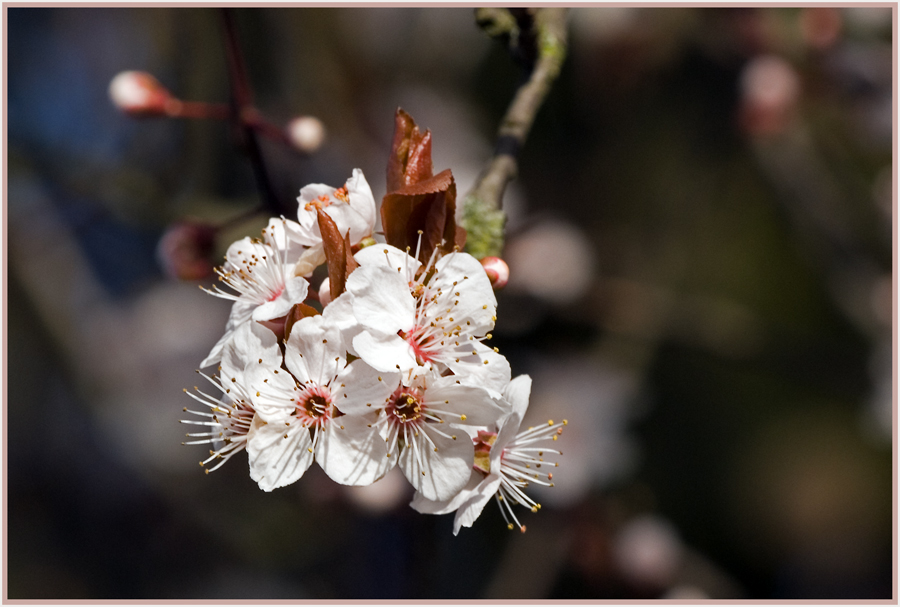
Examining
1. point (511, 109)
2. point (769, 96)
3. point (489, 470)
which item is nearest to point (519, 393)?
point (489, 470)

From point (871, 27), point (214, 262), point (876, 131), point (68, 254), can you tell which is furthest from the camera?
point (876, 131)

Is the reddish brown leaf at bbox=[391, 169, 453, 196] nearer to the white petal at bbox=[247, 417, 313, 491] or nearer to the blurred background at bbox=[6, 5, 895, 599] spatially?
the white petal at bbox=[247, 417, 313, 491]

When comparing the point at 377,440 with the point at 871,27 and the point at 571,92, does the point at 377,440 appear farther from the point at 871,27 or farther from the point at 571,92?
the point at 871,27

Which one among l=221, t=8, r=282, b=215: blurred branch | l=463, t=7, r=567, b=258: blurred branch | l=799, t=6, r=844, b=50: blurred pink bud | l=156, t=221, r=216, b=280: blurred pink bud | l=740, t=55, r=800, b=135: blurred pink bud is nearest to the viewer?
l=463, t=7, r=567, b=258: blurred branch

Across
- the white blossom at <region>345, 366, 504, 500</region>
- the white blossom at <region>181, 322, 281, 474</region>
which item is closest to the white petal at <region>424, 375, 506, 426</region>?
the white blossom at <region>345, 366, 504, 500</region>

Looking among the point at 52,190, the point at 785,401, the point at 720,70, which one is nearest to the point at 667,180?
the point at 720,70

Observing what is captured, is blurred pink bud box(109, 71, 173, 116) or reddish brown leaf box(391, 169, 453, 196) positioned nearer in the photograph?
reddish brown leaf box(391, 169, 453, 196)
